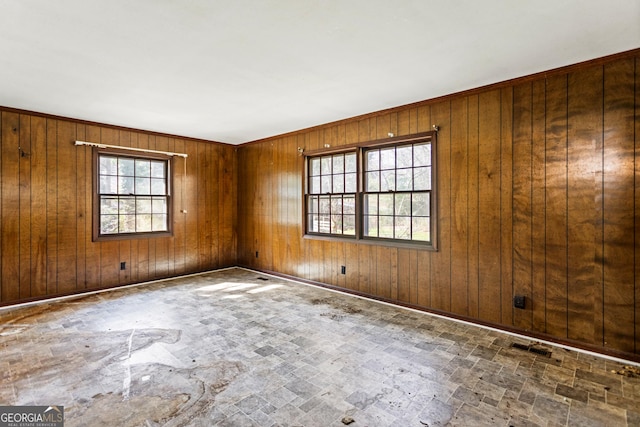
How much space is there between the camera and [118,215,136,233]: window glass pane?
17.6 ft

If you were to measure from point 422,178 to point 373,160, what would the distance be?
83 centimetres

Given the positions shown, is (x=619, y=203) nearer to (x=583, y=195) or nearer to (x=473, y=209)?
(x=583, y=195)

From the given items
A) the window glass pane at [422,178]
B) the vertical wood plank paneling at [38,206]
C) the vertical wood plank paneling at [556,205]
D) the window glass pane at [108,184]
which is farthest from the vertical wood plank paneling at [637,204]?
the vertical wood plank paneling at [38,206]

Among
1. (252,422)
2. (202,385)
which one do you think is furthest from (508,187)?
(202,385)

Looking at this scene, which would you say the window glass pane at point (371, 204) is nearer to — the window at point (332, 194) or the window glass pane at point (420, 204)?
the window at point (332, 194)

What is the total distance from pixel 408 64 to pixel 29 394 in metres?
4.07

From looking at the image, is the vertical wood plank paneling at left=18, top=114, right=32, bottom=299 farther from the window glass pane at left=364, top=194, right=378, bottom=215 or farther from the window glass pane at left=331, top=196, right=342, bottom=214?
the window glass pane at left=364, top=194, right=378, bottom=215

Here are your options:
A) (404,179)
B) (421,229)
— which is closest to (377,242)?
(421,229)

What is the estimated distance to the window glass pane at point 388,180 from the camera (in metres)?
4.43

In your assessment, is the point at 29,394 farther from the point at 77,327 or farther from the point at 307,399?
the point at 307,399

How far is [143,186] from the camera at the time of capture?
561 cm

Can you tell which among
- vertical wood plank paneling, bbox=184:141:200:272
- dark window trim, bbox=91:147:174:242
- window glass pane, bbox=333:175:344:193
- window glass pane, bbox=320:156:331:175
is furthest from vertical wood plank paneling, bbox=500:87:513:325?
dark window trim, bbox=91:147:174:242

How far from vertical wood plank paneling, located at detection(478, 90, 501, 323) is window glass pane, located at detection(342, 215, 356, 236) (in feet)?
6.12

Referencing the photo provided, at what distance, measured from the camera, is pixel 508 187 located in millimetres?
3414
